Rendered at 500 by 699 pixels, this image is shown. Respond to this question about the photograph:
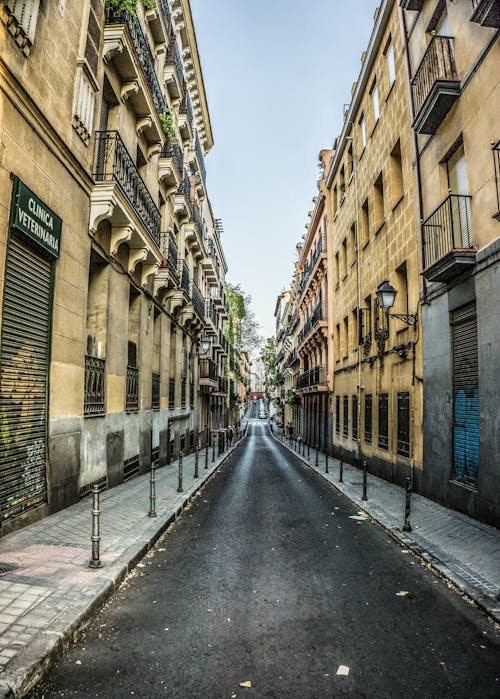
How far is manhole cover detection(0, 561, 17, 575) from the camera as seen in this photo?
5.45 metres

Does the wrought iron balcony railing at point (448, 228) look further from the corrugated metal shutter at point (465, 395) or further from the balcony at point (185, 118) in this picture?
the balcony at point (185, 118)

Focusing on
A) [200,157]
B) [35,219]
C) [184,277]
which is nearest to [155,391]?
[184,277]

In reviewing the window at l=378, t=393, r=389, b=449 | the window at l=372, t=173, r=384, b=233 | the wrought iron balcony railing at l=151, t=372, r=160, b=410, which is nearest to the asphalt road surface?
the window at l=378, t=393, r=389, b=449

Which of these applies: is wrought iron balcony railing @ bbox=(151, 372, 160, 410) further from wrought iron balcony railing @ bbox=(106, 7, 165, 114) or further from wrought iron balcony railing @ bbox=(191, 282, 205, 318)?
wrought iron balcony railing @ bbox=(106, 7, 165, 114)

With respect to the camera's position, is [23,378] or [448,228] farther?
[448,228]

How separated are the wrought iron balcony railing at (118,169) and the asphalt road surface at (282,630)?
8.23 metres

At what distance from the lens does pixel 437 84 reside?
10.1 metres

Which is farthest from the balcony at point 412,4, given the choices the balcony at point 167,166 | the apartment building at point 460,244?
the balcony at point 167,166

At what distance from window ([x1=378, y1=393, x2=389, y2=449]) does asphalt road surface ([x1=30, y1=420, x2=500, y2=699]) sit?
8376 mm

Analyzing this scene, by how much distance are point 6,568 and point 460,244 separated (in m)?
10.1

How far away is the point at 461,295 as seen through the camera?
1019 centimetres

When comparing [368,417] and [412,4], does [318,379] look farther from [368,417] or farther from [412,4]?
[412,4]

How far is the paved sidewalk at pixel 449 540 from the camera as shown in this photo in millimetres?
5730

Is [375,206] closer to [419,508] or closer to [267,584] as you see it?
[419,508]
